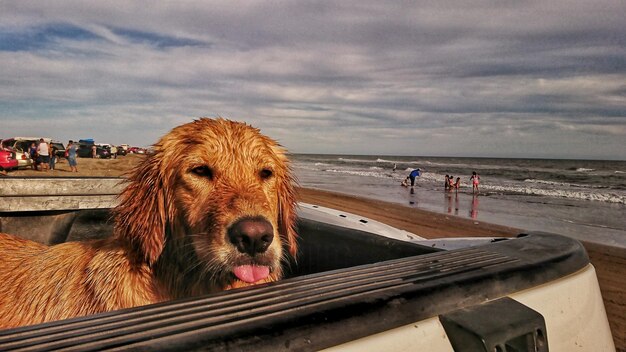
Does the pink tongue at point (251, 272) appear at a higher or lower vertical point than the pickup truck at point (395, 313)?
lower

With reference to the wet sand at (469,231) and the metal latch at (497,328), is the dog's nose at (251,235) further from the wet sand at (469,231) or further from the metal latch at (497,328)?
the metal latch at (497,328)

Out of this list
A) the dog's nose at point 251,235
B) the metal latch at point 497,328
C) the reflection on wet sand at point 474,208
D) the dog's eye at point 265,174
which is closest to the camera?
the metal latch at point 497,328

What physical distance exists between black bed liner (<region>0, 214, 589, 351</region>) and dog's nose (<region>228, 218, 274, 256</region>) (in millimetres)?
813

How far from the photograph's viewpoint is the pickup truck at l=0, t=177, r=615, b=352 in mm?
975

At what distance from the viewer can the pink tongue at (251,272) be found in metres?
2.35

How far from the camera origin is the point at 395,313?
119 cm

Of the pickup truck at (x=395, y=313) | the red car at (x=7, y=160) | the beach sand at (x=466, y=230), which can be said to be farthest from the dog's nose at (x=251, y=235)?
the red car at (x=7, y=160)

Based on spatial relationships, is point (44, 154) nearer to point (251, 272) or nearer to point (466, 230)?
point (466, 230)

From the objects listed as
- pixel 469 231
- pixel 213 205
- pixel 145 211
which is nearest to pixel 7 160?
Result: pixel 469 231

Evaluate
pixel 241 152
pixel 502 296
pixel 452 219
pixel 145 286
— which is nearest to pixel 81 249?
pixel 145 286

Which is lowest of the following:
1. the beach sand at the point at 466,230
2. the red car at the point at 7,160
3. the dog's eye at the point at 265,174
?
the beach sand at the point at 466,230

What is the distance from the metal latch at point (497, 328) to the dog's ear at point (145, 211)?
1.83 metres

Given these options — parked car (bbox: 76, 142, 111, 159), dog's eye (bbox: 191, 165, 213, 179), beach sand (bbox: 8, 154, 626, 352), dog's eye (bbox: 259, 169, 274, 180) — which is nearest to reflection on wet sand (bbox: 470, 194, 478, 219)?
beach sand (bbox: 8, 154, 626, 352)

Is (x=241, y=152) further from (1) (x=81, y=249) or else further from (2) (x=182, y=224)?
(1) (x=81, y=249)
